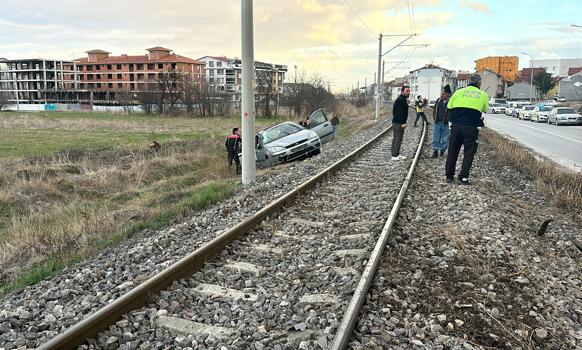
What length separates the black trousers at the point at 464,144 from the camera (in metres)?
8.98

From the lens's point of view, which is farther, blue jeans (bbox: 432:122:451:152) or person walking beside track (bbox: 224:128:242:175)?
person walking beside track (bbox: 224:128:242:175)

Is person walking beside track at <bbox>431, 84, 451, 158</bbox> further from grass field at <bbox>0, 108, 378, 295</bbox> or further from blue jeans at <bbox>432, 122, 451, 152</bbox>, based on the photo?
grass field at <bbox>0, 108, 378, 295</bbox>

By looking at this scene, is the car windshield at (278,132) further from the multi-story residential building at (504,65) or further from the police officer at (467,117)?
the multi-story residential building at (504,65)

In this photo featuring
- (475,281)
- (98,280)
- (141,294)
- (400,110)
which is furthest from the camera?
(400,110)

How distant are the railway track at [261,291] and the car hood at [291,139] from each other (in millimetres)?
8398

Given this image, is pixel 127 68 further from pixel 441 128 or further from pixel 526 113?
pixel 441 128

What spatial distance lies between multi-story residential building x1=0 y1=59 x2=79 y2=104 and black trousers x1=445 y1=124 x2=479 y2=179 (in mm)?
130997

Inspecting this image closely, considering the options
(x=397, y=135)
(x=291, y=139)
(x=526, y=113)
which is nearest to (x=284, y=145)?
(x=291, y=139)

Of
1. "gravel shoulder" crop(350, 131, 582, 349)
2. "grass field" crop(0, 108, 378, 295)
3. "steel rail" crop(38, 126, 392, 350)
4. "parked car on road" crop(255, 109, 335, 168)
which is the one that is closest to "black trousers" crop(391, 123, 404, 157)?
"parked car on road" crop(255, 109, 335, 168)

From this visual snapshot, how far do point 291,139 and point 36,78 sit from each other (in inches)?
5262

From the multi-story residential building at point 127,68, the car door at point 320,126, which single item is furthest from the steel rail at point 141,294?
the multi-story residential building at point 127,68

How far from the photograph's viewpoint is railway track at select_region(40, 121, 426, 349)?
3.57m

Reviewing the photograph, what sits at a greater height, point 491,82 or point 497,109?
point 491,82

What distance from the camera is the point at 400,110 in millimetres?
12117
